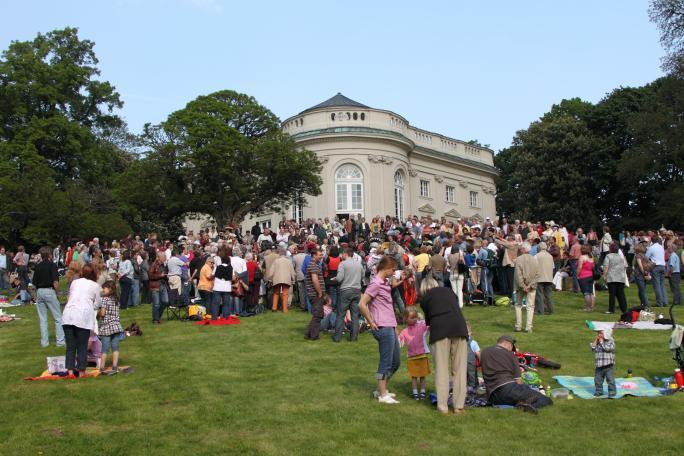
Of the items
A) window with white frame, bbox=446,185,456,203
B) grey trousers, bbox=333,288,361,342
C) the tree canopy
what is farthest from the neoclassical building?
grey trousers, bbox=333,288,361,342

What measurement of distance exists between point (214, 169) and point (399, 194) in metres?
12.5

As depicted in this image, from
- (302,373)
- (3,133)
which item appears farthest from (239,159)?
(302,373)

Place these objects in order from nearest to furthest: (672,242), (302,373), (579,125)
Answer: (302,373)
(672,242)
(579,125)

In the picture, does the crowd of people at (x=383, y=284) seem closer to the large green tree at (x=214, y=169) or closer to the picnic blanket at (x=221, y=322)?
the picnic blanket at (x=221, y=322)

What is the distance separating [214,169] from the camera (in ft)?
133

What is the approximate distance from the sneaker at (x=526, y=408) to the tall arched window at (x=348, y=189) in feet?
111

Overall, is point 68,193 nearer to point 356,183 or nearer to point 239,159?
point 239,159

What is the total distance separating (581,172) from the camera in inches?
1923

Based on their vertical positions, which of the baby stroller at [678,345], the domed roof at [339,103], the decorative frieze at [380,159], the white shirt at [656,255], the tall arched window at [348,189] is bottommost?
the baby stroller at [678,345]

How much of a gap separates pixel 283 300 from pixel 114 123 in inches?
1422

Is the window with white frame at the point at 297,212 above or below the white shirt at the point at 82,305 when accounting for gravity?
above

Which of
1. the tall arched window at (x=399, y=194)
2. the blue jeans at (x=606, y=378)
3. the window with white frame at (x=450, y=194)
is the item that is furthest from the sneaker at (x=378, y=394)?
the window with white frame at (x=450, y=194)

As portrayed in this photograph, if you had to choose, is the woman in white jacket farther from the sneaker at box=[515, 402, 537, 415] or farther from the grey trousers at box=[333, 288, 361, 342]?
the sneaker at box=[515, 402, 537, 415]

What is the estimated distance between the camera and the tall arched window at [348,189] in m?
43.2
